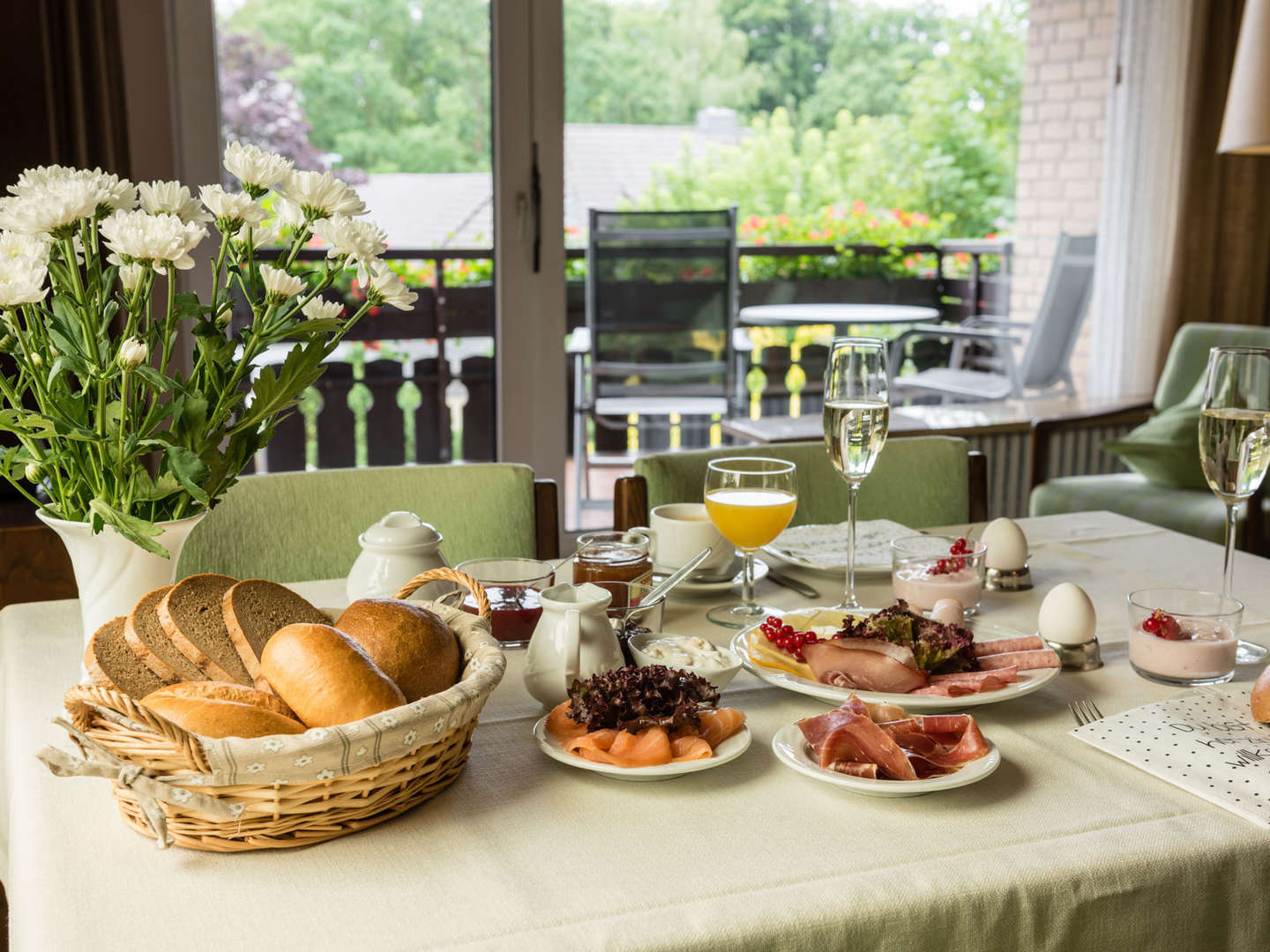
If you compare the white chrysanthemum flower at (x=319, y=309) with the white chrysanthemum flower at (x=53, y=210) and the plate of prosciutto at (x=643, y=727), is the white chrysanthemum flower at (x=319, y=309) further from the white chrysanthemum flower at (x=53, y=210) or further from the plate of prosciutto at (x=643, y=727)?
the plate of prosciutto at (x=643, y=727)

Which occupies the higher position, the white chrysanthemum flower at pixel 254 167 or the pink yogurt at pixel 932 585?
the white chrysanthemum flower at pixel 254 167

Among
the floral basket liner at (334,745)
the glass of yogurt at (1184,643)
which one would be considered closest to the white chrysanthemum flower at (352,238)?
the floral basket liner at (334,745)

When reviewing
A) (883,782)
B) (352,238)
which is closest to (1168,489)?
(883,782)

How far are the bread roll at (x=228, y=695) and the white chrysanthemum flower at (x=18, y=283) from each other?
0.29m

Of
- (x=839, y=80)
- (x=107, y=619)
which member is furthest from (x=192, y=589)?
(x=839, y=80)

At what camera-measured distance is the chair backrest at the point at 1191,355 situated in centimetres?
350

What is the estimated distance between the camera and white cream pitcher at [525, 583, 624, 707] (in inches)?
39.4

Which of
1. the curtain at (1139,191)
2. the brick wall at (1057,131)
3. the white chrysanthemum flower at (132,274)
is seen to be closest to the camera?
the white chrysanthemum flower at (132,274)

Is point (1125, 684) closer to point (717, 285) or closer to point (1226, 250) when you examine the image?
point (717, 285)

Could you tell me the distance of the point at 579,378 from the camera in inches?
141

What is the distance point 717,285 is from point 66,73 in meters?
1.80

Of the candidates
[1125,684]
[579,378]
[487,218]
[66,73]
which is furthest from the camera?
[579,378]

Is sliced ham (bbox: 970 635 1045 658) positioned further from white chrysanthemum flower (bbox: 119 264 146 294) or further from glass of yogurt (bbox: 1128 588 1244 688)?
white chrysanthemum flower (bbox: 119 264 146 294)

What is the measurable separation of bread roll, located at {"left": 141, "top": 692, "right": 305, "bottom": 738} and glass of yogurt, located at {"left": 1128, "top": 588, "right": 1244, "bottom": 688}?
0.77m
